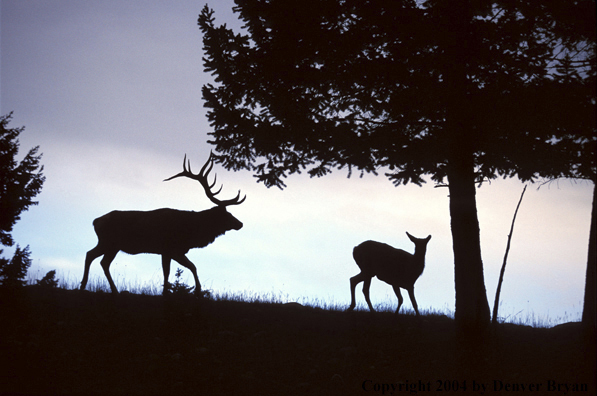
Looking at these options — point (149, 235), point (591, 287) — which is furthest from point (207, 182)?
point (591, 287)

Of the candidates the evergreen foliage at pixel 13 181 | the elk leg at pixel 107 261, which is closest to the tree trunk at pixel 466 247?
the elk leg at pixel 107 261

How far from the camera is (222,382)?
7.49 metres

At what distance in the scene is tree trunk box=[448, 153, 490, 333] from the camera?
10055mm

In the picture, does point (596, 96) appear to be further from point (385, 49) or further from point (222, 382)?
point (222, 382)

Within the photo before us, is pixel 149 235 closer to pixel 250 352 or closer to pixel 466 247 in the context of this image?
pixel 250 352

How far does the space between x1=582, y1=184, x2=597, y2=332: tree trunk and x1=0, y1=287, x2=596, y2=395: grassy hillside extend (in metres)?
0.36

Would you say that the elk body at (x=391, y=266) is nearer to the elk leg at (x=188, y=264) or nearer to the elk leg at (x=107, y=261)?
the elk leg at (x=188, y=264)

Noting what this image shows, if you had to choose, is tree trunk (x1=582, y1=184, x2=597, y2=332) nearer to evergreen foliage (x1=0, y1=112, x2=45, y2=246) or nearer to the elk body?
the elk body

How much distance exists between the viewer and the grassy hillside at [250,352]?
750 cm

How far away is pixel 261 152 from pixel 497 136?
5.13 m


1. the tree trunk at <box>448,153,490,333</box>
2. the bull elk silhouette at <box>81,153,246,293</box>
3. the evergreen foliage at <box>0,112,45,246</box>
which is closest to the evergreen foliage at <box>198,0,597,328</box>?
the tree trunk at <box>448,153,490,333</box>

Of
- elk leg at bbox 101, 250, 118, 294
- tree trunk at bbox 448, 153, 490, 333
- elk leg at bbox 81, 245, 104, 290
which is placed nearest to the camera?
tree trunk at bbox 448, 153, 490, 333

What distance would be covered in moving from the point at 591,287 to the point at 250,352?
6042mm

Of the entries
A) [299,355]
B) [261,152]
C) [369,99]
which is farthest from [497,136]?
[299,355]
